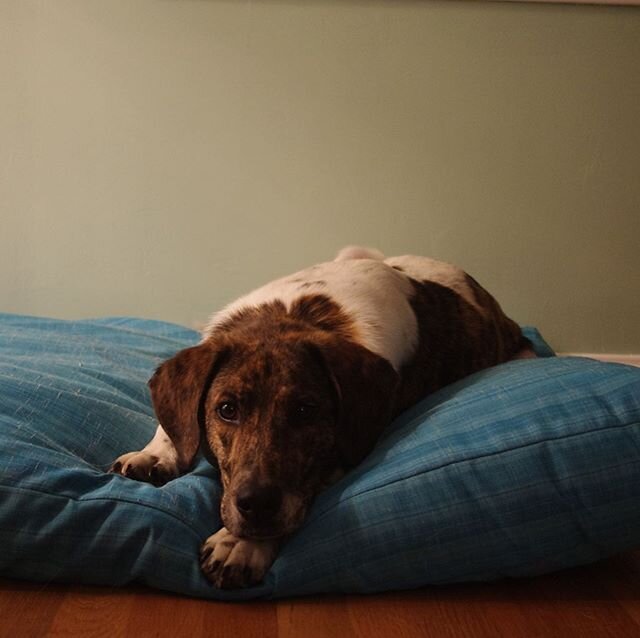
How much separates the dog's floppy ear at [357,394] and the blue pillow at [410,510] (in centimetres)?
5

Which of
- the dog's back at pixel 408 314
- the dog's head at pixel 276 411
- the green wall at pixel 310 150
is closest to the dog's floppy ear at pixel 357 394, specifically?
the dog's head at pixel 276 411

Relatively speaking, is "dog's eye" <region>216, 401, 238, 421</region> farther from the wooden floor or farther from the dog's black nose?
the wooden floor

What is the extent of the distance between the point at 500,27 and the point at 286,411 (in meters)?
2.82

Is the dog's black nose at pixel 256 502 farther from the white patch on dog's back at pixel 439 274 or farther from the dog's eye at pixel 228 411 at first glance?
the white patch on dog's back at pixel 439 274

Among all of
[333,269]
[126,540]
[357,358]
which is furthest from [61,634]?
[333,269]

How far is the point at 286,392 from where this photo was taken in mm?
1965

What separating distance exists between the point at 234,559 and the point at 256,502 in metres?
0.13

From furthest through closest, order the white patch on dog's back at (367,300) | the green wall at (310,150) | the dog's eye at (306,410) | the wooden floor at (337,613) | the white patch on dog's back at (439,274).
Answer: the green wall at (310,150)
the white patch on dog's back at (439,274)
the white patch on dog's back at (367,300)
the dog's eye at (306,410)
the wooden floor at (337,613)

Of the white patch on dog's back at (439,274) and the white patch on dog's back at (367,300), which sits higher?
the white patch on dog's back at (367,300)

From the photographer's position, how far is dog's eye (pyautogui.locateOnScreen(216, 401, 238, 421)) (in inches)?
78.7

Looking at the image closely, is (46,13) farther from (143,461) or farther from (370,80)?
(143,461)

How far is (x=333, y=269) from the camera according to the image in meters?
2.72

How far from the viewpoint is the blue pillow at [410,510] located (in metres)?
1.80

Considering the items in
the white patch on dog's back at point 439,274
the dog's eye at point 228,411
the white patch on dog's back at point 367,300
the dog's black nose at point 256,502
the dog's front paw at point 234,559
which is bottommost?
the dog's front paw at point 234,559
